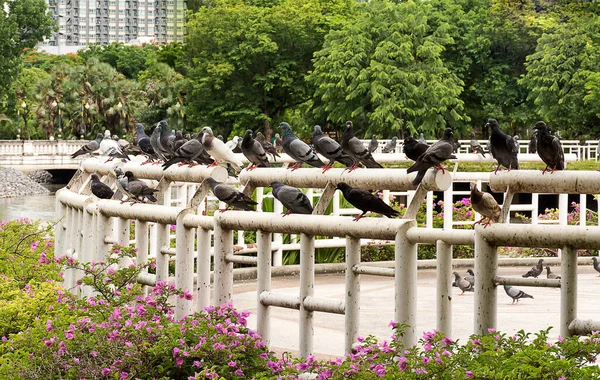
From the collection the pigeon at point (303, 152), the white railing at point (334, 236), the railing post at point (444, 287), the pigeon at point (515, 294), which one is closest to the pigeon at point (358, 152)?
the pigeon at point (303, 152)

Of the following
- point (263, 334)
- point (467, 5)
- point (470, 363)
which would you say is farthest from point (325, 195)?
point (467, 5)

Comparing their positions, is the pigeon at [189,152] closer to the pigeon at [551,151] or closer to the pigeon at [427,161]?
the pigeon at [551,151]

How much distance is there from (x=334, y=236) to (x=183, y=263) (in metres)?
1.63

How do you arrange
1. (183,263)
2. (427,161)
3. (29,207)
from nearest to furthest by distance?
1. (427,161)
2. (183,263)
3. (29,207)

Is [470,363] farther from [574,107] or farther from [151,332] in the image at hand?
[574,107]

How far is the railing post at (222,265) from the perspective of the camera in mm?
7445

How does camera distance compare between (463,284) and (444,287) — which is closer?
(444,287)

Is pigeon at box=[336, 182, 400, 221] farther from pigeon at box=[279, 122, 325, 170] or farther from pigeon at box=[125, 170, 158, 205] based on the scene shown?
pigeon at box=[125, 170, 158, 205]

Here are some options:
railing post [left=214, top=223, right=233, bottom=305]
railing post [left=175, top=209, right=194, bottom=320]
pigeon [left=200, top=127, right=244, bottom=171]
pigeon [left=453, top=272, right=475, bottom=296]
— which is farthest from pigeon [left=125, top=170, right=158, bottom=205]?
pigeon [left=453, top=272, right=475, bottom=296]

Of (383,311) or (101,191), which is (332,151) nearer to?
(383,311)

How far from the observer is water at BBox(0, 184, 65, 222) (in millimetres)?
43450

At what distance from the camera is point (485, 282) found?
19.2 ft

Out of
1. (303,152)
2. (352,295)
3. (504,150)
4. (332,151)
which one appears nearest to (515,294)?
(504,150)

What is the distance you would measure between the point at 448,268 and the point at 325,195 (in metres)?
1.10
